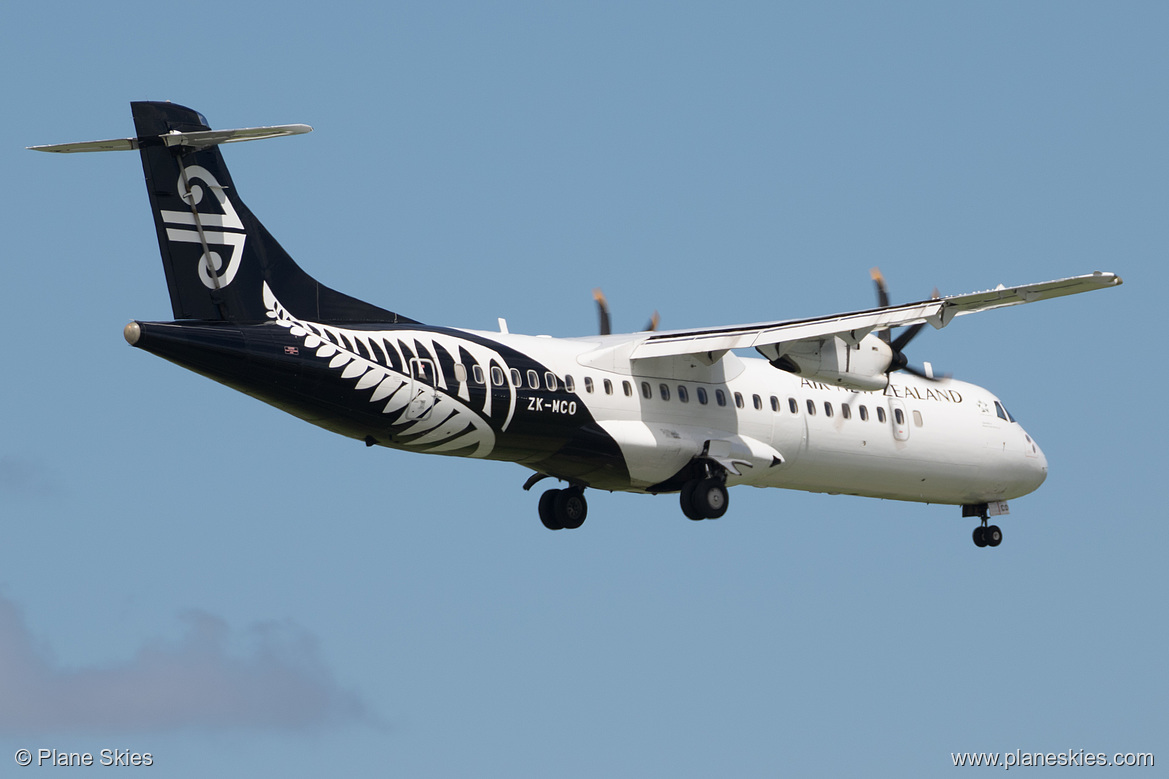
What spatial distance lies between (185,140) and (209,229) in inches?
52.4

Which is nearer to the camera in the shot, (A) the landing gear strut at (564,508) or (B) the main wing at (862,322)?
(B) the main wing at (862,322)

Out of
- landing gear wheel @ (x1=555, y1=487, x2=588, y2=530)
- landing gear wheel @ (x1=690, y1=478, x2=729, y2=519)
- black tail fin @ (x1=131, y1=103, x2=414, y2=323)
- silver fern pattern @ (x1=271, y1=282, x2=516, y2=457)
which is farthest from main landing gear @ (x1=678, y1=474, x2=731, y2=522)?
black tail fin @ (x1=131, y1=103, x2=414, y2=323)

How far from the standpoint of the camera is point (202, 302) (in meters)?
23.7

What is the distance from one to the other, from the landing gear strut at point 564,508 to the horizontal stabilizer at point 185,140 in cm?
913

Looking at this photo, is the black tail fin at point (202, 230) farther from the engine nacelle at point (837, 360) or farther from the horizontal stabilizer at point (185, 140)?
the engine nacelle at point (837, 360)

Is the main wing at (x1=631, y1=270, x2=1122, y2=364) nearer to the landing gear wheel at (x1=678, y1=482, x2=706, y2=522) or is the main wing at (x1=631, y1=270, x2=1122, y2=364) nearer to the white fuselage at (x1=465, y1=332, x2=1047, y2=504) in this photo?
the white fuselage at (x1=465, y1=332, x2=1047, y2=504)

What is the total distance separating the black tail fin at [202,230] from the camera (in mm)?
23719

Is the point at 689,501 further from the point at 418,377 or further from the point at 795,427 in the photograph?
the point at 418,377

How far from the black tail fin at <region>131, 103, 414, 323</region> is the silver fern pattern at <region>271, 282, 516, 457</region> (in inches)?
15.3

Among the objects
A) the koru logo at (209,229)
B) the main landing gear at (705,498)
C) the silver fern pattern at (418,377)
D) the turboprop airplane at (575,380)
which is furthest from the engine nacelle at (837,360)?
the koru logo at (209,229)

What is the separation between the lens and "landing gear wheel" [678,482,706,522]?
28.0 meters

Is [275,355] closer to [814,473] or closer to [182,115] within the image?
[182,115]

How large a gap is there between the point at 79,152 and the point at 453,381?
20.5ft

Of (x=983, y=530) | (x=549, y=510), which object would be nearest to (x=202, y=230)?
(x=549, y=510)
